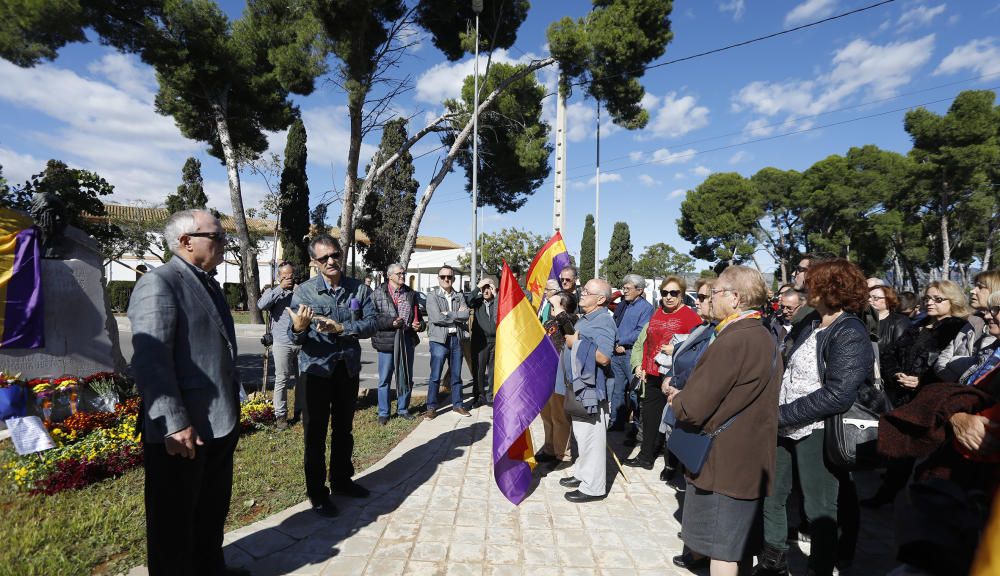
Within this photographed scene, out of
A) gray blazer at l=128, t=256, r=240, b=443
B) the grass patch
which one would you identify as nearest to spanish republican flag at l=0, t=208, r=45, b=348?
the grass patch

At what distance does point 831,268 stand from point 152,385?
11.5 ft

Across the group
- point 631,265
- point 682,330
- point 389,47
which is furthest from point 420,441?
point 631,265

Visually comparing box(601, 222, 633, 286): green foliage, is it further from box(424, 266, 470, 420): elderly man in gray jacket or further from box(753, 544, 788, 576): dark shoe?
box(753, 544, 788, 576): dark shoe

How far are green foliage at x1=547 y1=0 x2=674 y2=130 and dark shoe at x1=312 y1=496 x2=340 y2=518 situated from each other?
12811 mm

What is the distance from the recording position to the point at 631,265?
168 feet

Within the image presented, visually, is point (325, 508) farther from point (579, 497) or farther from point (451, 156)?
point (451, 156)

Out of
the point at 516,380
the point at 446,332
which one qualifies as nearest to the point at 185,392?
the point at 516,380

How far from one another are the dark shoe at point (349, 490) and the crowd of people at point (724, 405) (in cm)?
1

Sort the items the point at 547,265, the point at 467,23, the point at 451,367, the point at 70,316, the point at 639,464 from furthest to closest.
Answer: the point at 467,23 → the point at 547,265 → the point at 451,367 → the point at 70,316 → the point at 639,464

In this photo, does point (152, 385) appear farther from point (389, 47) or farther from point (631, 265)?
point (631, 265)

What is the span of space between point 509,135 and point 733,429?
15.5 metres

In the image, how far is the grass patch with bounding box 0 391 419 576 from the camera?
2777mm

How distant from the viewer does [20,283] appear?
15.4 ft

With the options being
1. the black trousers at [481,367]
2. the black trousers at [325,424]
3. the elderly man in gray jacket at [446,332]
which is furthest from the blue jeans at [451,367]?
the black trousers at [325,424]
